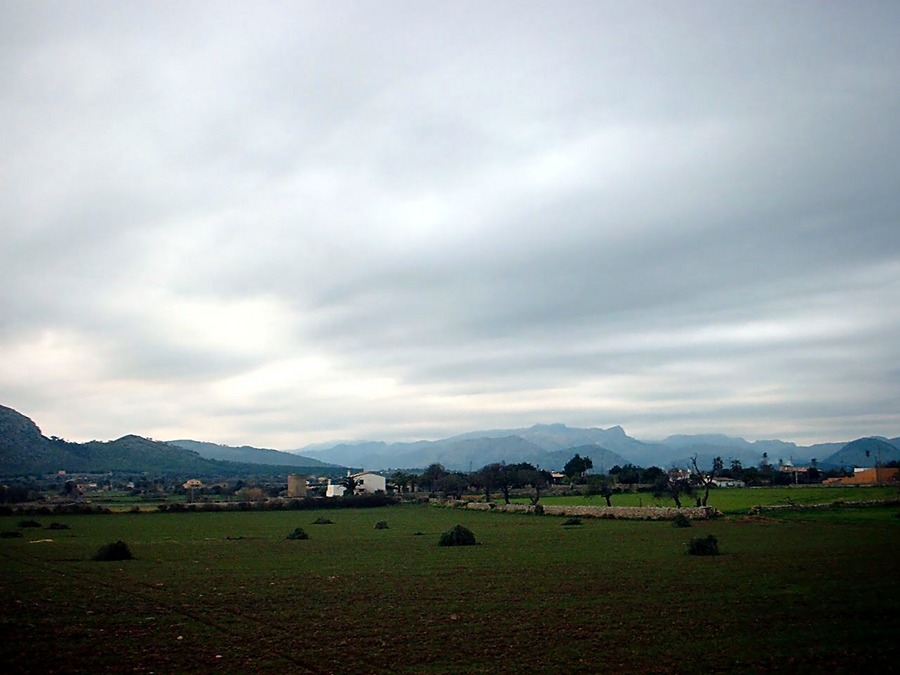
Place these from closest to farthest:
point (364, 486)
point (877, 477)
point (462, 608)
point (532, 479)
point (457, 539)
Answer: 1. point (462, 608)
2. point (457, 539)
3. point (877, 477)
4. point (532, 479)
5. point (364, 486)

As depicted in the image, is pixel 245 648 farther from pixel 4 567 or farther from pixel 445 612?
pixel 4 567

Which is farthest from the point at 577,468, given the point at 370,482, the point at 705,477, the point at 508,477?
the point at 705,477

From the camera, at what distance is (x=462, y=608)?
23234 mm

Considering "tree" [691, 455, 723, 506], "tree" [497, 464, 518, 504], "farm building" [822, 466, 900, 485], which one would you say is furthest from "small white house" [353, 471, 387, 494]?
"farm building" [822, 466, 900, 485]

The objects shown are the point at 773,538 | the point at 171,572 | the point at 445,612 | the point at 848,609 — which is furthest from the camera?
the point at 773,538

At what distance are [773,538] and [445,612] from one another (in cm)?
3117

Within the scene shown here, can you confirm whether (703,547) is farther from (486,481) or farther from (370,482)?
(370,482)

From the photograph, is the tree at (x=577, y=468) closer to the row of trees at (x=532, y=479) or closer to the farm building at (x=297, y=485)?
the row of trees at (x=532, y=479)

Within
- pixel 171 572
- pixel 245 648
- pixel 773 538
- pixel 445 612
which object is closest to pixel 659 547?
pixel 773 538

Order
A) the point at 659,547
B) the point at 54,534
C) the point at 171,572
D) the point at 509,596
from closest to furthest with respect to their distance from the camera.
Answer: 1. the point at 509,596
2. the point at 171,572
3. the point at 659,547
4. the point at 54,534

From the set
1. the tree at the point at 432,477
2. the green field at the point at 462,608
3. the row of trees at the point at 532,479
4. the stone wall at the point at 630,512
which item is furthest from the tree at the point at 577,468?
the green field at the point at 462,608

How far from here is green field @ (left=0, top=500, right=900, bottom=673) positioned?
16.5 m

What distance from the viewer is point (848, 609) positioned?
20875 millimetres

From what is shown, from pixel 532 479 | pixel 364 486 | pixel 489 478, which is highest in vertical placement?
pixel 489 478
